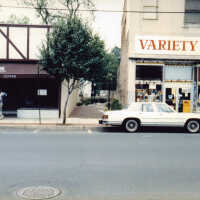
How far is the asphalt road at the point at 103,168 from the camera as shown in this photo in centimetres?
478

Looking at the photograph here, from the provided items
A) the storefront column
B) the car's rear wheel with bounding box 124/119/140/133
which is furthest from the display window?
the car's rear wheel with bounding box 124/119/140/133

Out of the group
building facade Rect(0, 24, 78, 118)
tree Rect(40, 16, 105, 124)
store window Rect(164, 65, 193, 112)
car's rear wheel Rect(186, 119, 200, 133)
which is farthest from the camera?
store window Rect(164, 65, 193, 112)

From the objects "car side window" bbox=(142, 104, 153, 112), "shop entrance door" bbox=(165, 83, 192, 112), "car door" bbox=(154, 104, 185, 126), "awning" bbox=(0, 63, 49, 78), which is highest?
"awning" bbox=(0, 63, 49, 78)

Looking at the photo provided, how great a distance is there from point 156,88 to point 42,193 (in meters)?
14.6

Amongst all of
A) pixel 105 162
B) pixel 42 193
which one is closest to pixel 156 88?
pixel 105 162

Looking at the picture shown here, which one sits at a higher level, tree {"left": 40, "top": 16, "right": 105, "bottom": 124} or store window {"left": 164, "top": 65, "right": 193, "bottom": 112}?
tree {"left": 40, "top": 16, "right": 105, "bottom": 124}

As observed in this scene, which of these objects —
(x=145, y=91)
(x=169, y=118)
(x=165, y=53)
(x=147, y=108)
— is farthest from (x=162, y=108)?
(x=165, y=53)

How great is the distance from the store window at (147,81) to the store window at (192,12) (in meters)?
3.71

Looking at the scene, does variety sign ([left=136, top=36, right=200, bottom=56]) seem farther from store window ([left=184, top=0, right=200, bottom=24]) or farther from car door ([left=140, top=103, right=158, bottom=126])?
car door ([left=140, top=103, right=158, bottom=126])

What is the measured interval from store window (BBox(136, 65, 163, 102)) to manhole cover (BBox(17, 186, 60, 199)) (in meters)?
13.8

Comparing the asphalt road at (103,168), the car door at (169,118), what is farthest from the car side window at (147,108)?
the asphalt road at (103,168)

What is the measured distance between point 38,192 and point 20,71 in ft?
44.0

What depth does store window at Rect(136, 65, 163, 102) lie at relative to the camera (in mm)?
18109

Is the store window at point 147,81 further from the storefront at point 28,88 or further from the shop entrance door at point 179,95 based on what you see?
the storefront at point 28,88
